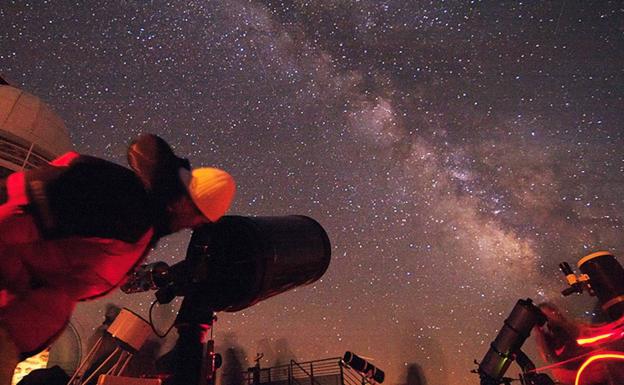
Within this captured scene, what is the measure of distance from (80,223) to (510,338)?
4801mm

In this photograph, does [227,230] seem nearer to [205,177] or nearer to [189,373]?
[205,177]

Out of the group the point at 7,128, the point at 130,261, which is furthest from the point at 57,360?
the point at 130,261

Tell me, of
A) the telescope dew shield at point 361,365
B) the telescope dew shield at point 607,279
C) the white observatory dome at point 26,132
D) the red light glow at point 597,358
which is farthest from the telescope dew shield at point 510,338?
the white observatory dome at point 26,132

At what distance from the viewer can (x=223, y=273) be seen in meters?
2.18

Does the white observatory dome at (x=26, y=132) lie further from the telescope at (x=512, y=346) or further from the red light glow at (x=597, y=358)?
the red light glow at (x=597, y=358)

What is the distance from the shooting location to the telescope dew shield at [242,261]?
2041mm

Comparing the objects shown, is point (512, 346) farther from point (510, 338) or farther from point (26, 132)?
point (26, 132)

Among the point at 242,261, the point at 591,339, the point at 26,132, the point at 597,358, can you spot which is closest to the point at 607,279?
the point at 591,339

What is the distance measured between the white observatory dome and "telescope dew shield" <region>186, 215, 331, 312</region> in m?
13.7

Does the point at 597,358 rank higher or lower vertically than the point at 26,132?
lower

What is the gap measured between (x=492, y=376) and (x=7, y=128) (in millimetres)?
16073

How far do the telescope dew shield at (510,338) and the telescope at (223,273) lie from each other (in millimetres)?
3104

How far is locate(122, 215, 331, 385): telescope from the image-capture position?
1.88m

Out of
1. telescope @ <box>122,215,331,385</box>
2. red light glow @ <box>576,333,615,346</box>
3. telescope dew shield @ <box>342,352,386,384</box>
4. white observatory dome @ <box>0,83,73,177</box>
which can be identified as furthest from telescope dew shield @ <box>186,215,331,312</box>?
white observatory dome @ <box>0,83,73,177</box>
